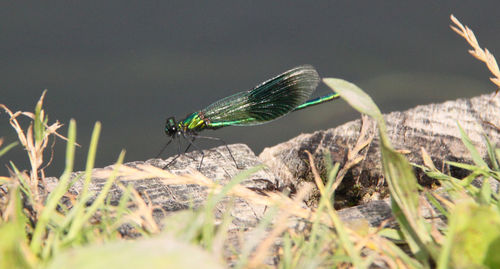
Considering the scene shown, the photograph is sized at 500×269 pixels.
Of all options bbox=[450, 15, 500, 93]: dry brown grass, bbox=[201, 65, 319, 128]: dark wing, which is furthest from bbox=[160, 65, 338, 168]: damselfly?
bbox=[450, 15, 500, 93]: dry brown grass

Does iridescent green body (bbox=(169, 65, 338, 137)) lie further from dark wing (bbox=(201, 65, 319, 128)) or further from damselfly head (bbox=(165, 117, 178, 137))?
damselfly head (bbox=(165, 117, 178, 137))

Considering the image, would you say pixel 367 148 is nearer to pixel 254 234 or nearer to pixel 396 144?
pixel 396 144

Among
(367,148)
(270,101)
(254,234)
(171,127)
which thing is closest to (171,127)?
(171,127)

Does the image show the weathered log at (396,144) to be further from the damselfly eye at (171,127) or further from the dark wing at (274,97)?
the dark wing at (274,97)

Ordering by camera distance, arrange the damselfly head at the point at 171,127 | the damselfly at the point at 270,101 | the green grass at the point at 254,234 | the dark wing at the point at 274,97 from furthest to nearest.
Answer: the dark wing at the point at 274,97 < the damselfly at the point at 270,101 < the damselfly head at the point at 171,127 < the green grass at the point at 254,234

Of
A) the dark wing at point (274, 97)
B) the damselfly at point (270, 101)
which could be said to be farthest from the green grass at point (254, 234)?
the dark wing at point (274, 97)
